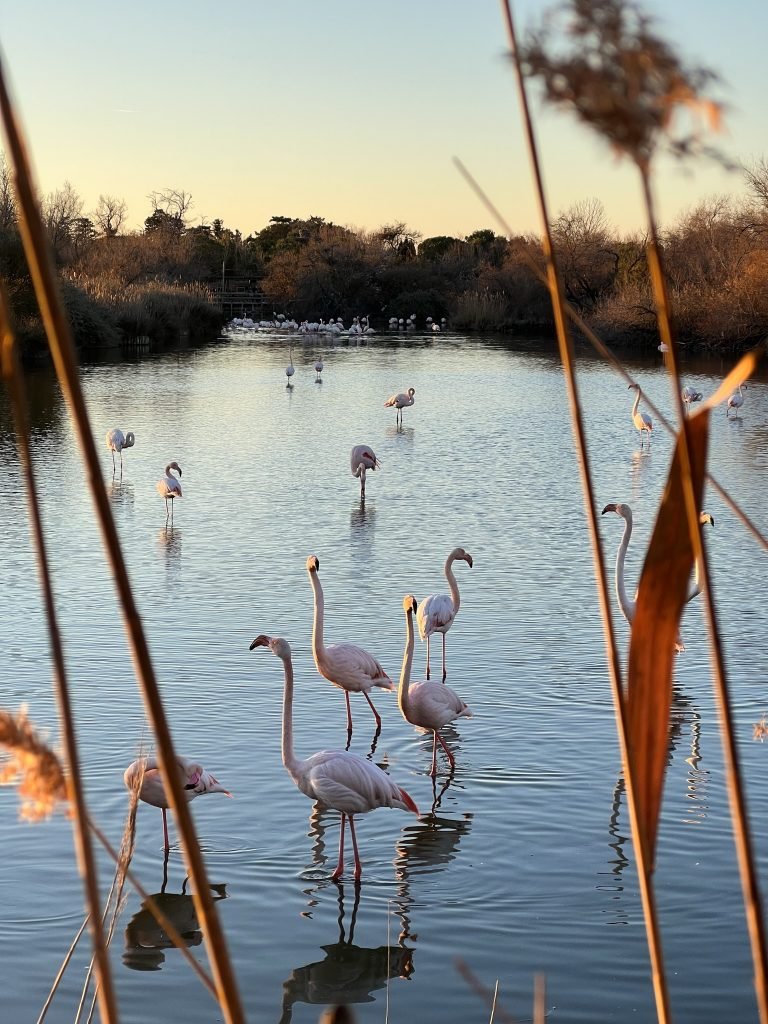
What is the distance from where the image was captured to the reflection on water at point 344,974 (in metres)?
3.39

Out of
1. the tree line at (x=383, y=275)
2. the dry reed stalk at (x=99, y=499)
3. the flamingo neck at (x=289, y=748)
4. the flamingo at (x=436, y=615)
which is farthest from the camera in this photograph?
the tree line at (x=383, y=275)

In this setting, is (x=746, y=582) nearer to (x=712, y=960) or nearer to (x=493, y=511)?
(x=493, y=511)

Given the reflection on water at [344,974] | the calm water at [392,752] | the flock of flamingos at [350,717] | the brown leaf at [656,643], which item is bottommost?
the reflection on water at [344,974]

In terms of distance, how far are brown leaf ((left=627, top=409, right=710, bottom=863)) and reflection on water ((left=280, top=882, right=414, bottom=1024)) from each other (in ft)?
9.24

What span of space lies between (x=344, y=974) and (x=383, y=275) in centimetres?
5434

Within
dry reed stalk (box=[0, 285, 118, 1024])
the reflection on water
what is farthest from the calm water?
dry reed stalk (box=[0, 285, 118, 1024])

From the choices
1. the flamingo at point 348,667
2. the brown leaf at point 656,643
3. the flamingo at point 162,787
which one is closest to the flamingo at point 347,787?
the flamingo at point 162,787

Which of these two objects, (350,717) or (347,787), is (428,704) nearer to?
(350,717)

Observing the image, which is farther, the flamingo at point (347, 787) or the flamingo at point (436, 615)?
the flamingo at point (436, 615)

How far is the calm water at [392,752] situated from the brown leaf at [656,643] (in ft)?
1.02

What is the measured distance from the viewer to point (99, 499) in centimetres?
54

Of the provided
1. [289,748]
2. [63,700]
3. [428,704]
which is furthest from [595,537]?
[428,704]

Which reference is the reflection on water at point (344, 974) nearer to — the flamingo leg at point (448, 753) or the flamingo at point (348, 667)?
the flamingo leg at point (448, 753)

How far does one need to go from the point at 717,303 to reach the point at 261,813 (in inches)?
1224
